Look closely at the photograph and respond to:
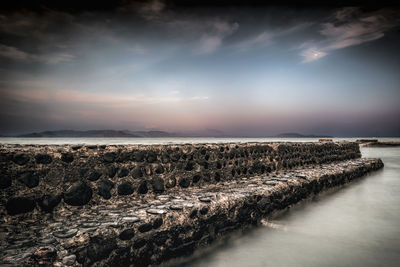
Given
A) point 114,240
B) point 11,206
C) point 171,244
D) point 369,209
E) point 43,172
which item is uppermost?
point 43,172

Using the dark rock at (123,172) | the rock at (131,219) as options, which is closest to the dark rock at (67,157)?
the dark rock at (123,172)

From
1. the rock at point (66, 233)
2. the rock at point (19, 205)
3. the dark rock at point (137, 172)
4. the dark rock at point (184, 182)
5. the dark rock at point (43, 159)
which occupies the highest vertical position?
A: the dark rock at point (43, 159)

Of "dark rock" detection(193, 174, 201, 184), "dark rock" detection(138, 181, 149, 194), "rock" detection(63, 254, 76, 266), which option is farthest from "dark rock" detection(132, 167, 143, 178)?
"rock" detection(63, 254, 76, 266)

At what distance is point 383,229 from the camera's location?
10.4ft

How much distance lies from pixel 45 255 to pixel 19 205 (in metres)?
0.76

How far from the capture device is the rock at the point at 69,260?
61.1 inches

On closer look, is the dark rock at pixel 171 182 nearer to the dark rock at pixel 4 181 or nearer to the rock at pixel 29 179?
the rock at pixel 29 179

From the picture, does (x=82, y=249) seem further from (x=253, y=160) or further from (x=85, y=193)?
(x=253, y=160)

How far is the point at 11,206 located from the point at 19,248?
0.55 m

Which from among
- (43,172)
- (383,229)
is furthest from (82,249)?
(383,229)

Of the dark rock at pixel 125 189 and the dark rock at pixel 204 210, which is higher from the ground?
the dark rock at pixel 125 189

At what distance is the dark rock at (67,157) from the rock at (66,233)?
74 cm

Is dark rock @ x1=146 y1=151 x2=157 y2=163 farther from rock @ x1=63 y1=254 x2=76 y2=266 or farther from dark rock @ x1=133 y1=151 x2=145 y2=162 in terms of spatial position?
rock @ x1=63 y1=254 x2=76 y2=266

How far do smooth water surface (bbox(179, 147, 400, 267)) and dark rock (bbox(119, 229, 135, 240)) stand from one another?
0.66m
